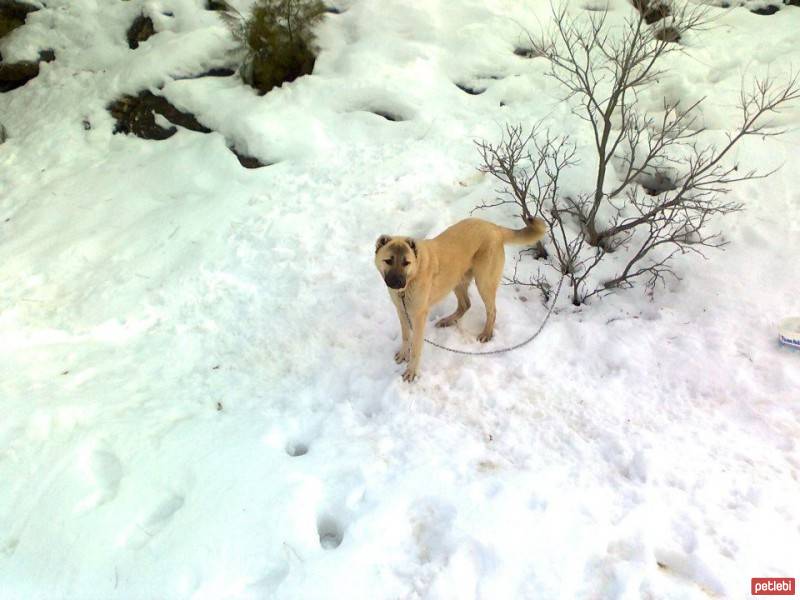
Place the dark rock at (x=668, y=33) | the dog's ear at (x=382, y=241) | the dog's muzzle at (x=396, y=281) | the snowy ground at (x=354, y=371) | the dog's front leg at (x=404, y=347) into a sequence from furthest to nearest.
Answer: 1. the dark rock at (x=668, y=33)
2. the dog's front leg at (x=404, y=347)
3. the dog's ear at (x=382, y=241)
4. the dog's muzzle at (x=396, y=281)
5. the snowy ground at (x=354, y=371)

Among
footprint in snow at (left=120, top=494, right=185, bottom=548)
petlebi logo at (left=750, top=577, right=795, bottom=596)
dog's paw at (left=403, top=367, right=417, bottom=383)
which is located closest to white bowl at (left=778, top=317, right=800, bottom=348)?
petlebi logo at (left=750, top=577, right=795, bottom=596)

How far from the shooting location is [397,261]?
3574 mm

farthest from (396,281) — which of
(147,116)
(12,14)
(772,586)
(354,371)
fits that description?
(12,14)

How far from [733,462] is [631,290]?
199 centimetres

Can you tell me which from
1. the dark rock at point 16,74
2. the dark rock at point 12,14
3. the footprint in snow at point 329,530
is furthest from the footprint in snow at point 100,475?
the dark rock at point 12,14

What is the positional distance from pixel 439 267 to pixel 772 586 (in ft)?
9.29

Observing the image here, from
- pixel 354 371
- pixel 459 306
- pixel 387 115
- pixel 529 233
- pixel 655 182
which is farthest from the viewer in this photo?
pixel 387 115

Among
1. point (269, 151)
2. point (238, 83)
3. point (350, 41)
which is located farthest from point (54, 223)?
point (350, 41)

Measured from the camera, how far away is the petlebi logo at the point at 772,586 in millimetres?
2455

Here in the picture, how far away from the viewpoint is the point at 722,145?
5574mm

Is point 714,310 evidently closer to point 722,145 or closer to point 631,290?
point 631,290

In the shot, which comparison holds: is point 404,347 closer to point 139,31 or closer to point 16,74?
point 139,31

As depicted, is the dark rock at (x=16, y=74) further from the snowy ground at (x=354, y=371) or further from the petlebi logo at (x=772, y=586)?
the petlebi logo at (x=772, y=586)

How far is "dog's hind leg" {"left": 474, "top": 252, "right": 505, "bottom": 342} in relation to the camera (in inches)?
170
